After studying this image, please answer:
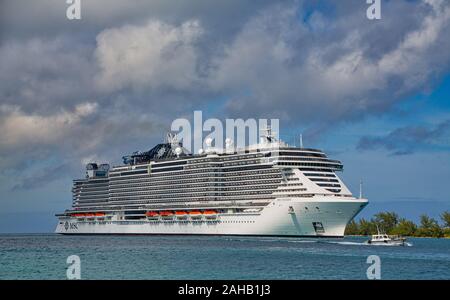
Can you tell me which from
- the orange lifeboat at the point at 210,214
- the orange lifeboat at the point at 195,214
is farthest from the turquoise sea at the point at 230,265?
the orange lifeboat at the point at 195,214

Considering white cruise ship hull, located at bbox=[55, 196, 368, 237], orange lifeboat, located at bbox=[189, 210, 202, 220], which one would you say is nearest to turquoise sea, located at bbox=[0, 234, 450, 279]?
white cruise ship hull, located at bbox=[55, 196, 368, 237]

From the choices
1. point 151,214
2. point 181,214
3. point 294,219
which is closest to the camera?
point 294,219

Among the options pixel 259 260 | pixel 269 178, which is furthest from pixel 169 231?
pixel 259 260

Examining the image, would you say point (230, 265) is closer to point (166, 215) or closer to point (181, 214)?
point (181, 214)

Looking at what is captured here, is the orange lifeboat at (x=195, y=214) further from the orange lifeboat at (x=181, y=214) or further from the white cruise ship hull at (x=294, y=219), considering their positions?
the white cruise ship hull at (x=294, y=219)

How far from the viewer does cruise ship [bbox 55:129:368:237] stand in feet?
287

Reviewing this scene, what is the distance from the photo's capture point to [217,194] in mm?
103750

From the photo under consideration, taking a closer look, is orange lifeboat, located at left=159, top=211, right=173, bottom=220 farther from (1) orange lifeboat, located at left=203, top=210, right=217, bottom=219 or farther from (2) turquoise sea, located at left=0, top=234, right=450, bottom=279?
(2) turquoise sea, located at left=0, top=234, right=450, bottom=279

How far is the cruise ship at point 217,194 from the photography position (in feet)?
287

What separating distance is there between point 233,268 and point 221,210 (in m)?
54.1

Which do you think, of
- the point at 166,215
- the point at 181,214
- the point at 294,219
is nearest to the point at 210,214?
the point at 181,214

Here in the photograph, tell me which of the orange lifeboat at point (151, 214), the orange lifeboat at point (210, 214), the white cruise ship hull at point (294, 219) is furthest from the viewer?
the orange lifeboat at point (151, 214)

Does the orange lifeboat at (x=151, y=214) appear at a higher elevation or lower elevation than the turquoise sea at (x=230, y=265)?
higher
